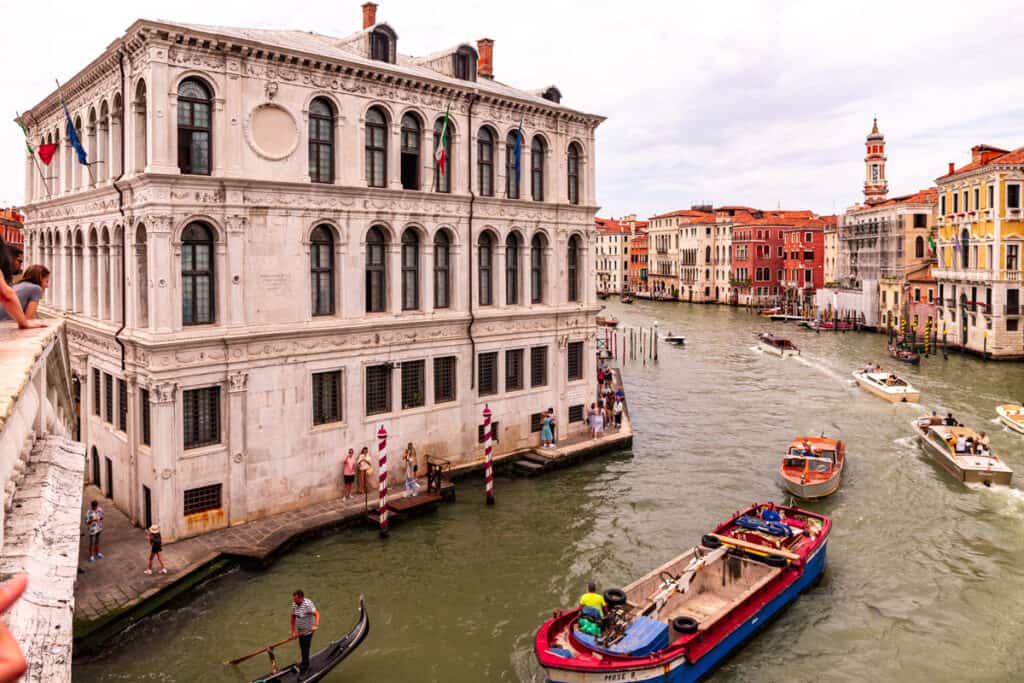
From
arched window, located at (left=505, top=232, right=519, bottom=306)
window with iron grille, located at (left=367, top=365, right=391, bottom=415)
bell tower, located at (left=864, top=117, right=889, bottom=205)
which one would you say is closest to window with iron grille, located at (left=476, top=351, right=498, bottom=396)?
arched window, located at (left=505, top=232, right=519, bottom=306)

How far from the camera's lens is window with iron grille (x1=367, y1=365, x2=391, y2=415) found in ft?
74.5

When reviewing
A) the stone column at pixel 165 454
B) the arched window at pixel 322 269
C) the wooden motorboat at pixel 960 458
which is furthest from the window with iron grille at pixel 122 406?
the wooden motorboat at pixel 960 458

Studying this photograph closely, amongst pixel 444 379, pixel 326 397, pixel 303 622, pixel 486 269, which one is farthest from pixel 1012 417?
pixel 303 622

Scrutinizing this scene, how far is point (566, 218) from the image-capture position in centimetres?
2838

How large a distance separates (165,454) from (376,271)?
25.0ft

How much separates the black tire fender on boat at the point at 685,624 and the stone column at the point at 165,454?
11589mm

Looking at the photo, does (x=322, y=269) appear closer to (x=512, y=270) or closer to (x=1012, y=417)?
(x=512, y=270)

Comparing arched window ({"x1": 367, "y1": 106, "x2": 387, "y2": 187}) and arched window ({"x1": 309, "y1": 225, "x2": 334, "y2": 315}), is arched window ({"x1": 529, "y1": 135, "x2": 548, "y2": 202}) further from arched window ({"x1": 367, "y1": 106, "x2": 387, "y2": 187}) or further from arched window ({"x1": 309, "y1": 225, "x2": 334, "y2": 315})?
arched window ({"x1": 309, "y1": 225, "x2": 334, "y2": 315})

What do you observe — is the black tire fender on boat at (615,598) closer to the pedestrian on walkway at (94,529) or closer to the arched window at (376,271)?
the pedestrian on walkway at (94,529)

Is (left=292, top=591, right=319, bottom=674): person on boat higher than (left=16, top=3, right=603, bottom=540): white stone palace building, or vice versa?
(left=16, top=3, right=603, bottom=540): white stone palace building

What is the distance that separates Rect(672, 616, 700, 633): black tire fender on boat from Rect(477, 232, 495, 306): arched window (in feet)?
45.4

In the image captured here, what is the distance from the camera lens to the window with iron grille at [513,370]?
2673 cm

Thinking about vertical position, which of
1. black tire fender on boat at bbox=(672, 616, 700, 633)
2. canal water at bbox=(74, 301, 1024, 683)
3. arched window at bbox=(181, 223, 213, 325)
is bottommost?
canal water at bbox=(74, 301, 1024, 683)

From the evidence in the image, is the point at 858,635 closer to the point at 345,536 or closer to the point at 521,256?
the point at 345,536
